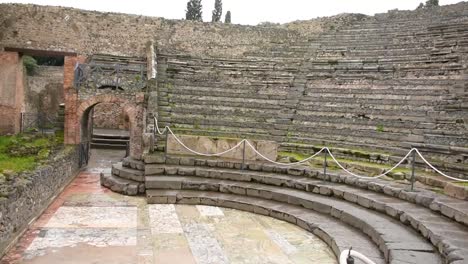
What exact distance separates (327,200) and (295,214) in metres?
0.80

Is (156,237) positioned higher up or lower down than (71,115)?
lower down

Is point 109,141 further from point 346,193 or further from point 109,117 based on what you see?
point 346,193

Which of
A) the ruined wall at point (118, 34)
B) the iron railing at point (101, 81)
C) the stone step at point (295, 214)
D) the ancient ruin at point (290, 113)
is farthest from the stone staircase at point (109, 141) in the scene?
the stone step at point (295, 214)

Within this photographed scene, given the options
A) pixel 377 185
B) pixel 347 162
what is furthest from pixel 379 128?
pixel 377 185

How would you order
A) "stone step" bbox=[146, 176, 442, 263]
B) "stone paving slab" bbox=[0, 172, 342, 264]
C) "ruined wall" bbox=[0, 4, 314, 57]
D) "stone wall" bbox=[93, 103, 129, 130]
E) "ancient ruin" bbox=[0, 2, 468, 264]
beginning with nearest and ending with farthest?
"stone step" bbox=[146, 176, 442, 263]
"stone paving slab" bbox=[0, 172, 342, 264]
"ancient ruin" bbox=[0, 2, 468, 264]
"ruined wall" bbox=[0, 4, 314, 57]
"stone wall" bbox=[93, 103, 129, 130]

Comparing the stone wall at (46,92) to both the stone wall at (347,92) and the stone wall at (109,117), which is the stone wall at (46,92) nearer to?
the stone wall at (109,117)

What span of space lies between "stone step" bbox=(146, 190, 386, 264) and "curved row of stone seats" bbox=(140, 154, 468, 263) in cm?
18

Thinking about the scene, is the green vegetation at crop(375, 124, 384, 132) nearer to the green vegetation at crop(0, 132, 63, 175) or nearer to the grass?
the grass

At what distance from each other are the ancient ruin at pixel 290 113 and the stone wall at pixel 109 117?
3642 millimetres

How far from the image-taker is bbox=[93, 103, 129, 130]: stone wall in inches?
975

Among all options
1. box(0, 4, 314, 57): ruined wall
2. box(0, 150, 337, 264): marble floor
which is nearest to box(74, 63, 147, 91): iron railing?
box(0, 150, 337, 264): marble floor

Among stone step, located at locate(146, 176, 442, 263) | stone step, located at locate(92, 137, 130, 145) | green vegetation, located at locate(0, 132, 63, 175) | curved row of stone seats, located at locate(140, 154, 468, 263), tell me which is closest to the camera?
stone step, located at locate(146, 176, 442, 263)

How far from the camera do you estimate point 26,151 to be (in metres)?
12.3

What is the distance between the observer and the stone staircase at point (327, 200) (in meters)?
6.47
